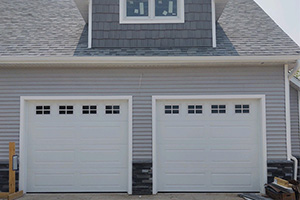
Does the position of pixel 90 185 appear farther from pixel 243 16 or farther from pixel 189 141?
pixel 243 16

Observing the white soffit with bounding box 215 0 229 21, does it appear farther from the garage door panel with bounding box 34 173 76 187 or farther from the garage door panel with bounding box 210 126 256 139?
the garage door panel with bounding box 34 173 76 187

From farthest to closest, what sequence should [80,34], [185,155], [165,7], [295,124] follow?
[295,124], [80,34], [165,7], [185,155]

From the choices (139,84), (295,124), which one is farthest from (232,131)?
(139,84)

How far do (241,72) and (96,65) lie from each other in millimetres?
3264

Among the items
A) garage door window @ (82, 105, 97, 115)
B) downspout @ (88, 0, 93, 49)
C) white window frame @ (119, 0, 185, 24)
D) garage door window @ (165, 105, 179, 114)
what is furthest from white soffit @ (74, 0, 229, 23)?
garage door window @ (165, 105, 179, 114)

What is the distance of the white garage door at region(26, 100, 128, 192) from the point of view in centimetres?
680

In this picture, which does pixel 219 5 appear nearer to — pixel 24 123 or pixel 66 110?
pixel 66 110

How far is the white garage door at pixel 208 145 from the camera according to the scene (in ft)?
22.3

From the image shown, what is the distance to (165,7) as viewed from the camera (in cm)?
730

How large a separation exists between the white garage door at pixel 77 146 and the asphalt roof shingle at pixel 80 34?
124 centimetres

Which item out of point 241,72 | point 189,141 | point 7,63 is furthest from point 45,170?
point 241,72

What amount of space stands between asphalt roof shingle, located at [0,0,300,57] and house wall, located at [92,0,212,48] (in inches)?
8.6

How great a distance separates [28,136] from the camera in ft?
22.5

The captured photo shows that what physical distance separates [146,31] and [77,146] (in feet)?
10.2
